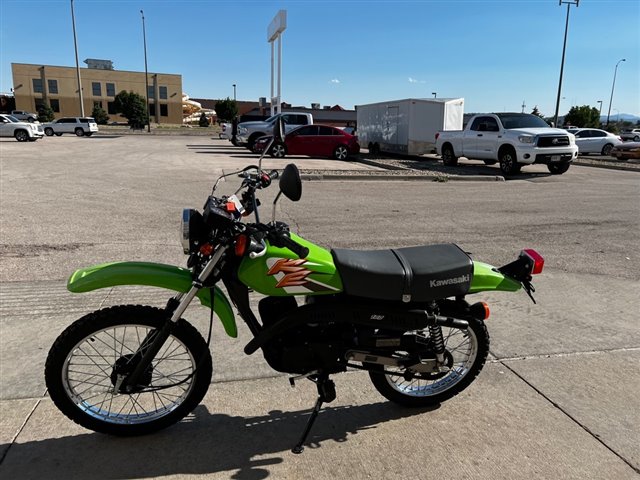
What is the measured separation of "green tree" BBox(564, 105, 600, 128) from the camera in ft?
202

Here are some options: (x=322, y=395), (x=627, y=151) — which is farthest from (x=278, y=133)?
(x=627, y=151)

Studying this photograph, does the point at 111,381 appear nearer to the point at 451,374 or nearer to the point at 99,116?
the point at 451,374

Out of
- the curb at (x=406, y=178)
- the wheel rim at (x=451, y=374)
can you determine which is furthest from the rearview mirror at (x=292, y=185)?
the curb at (x=406, y=178)

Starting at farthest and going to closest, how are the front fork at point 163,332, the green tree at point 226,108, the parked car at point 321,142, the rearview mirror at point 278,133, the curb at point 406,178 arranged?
1. the green tree at point 226,108
2. the parked car at point 321,142
3. the curb at point 406,178
4. the rearview mirror at point 278,133
5. the front fork at point 163,332

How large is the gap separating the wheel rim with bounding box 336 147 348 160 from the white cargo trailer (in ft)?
9.99

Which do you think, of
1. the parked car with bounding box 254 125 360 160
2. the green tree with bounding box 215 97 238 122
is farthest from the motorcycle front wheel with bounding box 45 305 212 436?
the green tree with bounding box 215 97 238 122

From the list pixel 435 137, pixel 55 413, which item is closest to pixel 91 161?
pixel 435 137

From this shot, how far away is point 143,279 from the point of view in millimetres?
2568

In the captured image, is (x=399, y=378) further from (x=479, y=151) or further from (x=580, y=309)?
(x=479, y=151)

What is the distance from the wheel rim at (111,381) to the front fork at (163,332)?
0.07 metres

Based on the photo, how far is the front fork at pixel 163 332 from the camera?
8.29 ft

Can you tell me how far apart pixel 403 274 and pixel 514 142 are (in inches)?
572

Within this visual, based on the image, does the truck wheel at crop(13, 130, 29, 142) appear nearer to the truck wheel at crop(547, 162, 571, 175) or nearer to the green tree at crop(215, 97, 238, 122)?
the truck wheel at crop(547, 162, 571, 175)

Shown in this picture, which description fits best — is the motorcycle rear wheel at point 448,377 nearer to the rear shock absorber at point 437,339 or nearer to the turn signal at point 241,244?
the rear shock absorber at point 437,339
